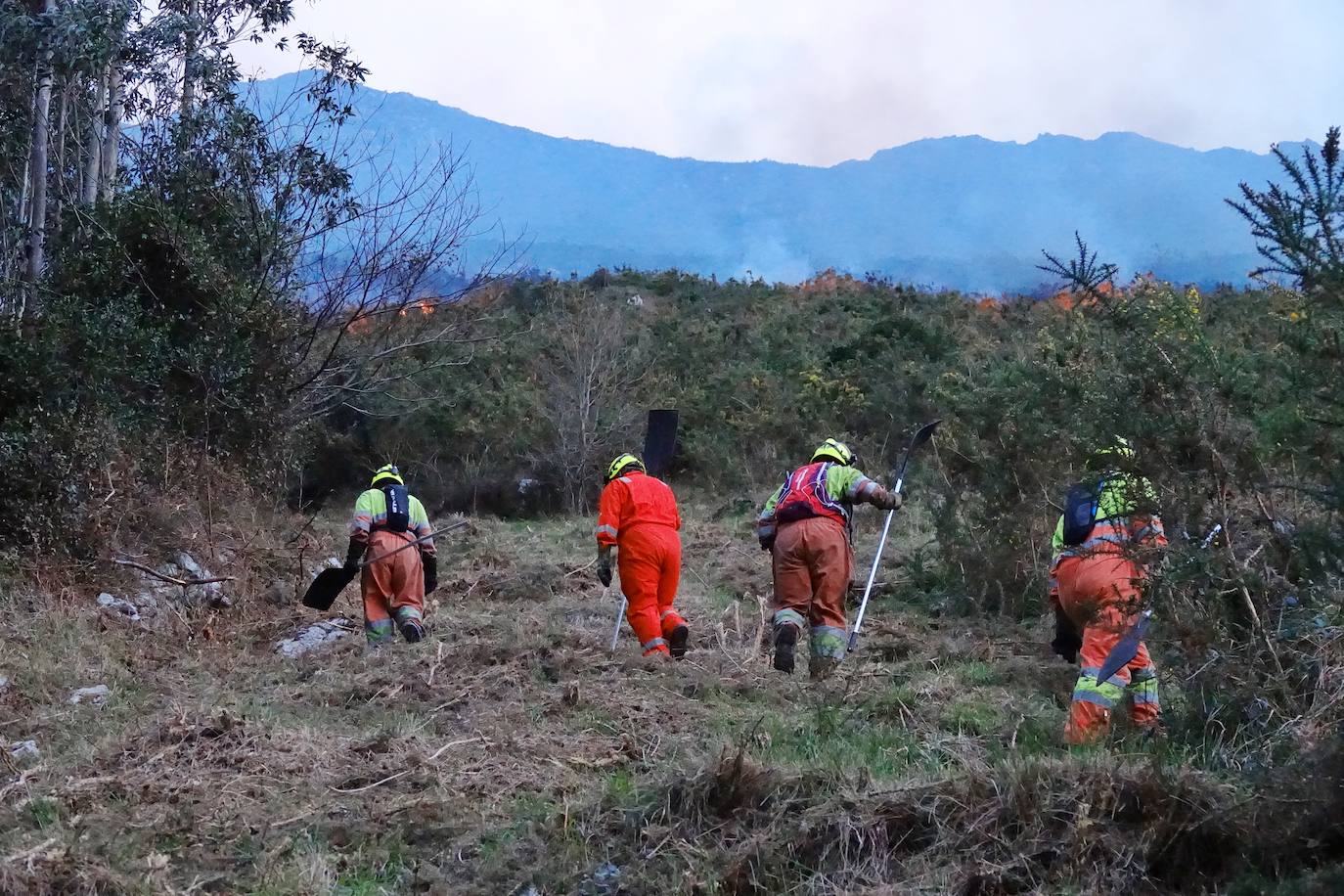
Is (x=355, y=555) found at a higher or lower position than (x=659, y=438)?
lower

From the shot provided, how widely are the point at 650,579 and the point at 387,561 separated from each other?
2.15m

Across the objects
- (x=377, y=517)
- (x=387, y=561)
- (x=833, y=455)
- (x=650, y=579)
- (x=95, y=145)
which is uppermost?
(x=95, y=145)

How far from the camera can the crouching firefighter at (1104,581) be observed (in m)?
4.58

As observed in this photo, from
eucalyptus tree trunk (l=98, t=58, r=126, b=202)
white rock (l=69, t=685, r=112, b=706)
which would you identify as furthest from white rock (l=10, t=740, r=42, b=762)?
eucalyptus tree trunk (l=98, t=58, r=126, b=202)

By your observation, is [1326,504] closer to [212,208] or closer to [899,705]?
[899,705]

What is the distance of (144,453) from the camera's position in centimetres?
1144

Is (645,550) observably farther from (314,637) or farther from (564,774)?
(564,774)

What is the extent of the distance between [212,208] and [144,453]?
355 cm

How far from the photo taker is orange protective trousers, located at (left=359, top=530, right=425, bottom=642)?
9188mm

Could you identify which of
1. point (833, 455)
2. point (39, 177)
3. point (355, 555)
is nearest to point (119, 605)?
point (355, 555)

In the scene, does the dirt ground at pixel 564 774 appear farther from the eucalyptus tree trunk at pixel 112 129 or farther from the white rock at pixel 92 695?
the eucalyptus tree trunk at pixel 112 129

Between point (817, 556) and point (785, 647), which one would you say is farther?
point (817, 556)

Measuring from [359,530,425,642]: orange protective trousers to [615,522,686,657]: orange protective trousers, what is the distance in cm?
174

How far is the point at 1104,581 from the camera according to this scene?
5.84m
